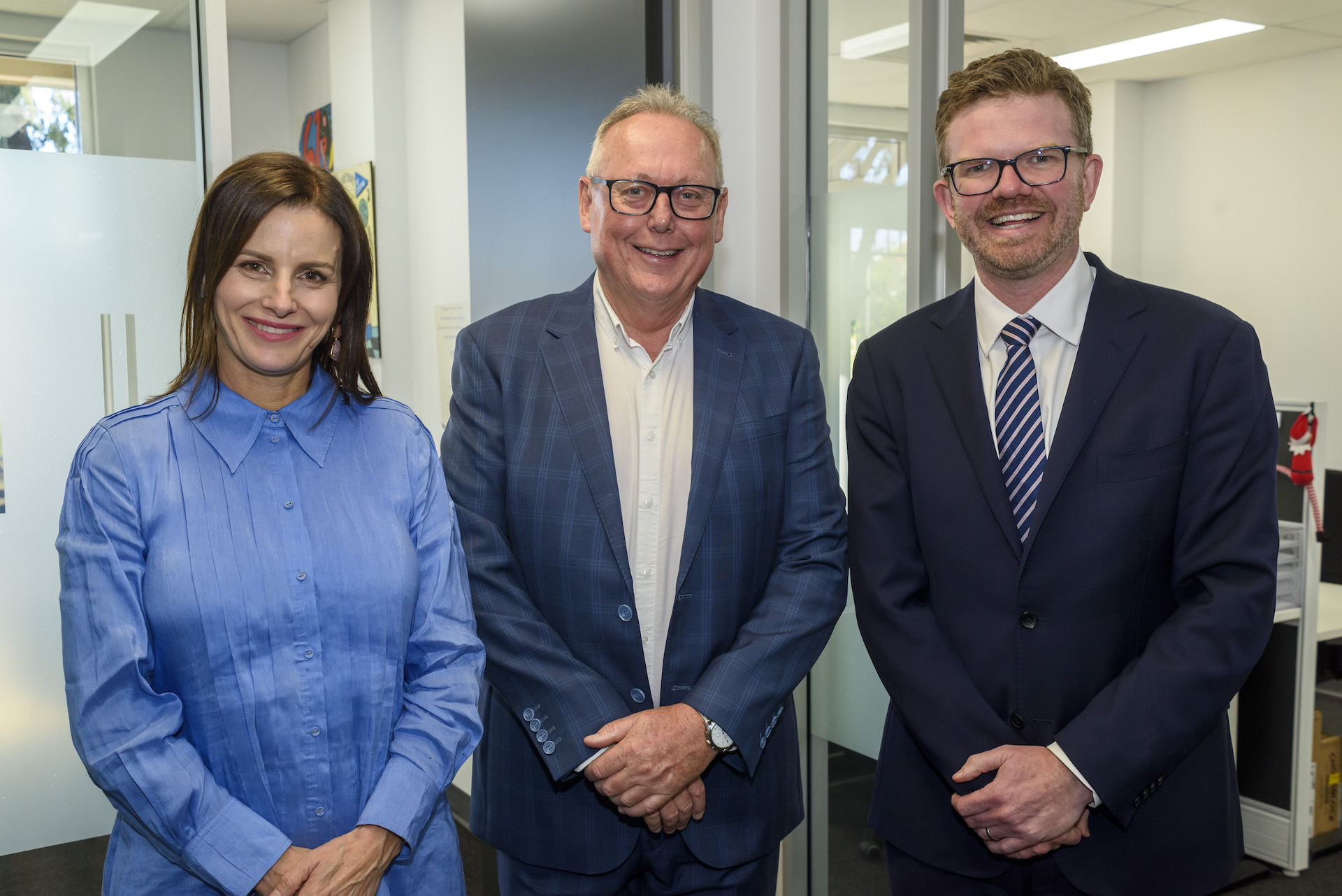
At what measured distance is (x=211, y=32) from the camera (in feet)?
7.13

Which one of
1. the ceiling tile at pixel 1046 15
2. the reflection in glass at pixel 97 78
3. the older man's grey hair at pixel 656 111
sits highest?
the ceiling tile at pixel 1046 15

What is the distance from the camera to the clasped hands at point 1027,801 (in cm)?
150

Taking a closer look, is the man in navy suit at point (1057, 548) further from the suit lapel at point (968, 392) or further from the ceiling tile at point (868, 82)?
the ceiling tile at point (868, 82)

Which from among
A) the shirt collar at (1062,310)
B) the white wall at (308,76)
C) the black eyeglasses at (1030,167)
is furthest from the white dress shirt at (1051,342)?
the white wall at (308,76)

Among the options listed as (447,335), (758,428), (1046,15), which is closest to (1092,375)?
(758,428)

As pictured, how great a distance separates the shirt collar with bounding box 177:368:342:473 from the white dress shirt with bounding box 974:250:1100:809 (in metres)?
1.02

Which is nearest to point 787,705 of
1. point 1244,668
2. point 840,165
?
point 1244,668

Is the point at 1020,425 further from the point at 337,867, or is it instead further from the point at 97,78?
the point at 97,78

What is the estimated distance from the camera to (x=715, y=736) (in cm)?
168

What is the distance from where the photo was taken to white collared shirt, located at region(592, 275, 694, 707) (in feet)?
5.88

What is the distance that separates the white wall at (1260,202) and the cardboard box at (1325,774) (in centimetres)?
163

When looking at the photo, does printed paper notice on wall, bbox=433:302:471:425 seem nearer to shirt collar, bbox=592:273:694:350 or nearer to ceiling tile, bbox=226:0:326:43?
ceiling tile, bbox=226:0:326:43

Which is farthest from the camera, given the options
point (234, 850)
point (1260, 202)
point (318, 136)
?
point (318, 136)

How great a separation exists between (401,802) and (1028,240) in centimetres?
124
